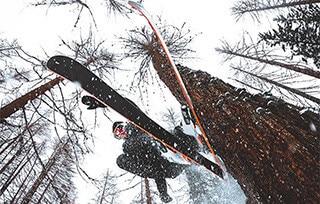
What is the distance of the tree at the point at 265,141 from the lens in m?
1.39

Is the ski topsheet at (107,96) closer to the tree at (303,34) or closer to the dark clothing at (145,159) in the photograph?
the dark clothing at (145,159)

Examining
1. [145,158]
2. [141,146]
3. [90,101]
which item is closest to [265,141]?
[90,101]

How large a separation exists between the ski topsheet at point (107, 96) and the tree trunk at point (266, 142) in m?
0.48

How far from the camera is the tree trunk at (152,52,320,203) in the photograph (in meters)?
1.38

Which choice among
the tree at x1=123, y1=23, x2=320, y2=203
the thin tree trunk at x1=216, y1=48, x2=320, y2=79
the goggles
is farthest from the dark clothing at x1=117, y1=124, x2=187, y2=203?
the thin tree trunk at x1=216, y1=48, x2=320, y2=79

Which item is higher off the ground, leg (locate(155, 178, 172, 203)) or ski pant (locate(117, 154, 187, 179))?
ski pant (locate(117, 154, 187, 179))

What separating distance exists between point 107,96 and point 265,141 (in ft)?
5.34

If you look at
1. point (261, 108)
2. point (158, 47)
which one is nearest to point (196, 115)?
point (261, 108)

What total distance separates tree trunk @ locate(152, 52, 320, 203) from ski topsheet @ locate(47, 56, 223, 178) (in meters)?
0.48

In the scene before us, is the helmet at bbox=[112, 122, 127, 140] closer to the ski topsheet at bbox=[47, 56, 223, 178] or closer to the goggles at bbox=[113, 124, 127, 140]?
the goggles at bbox=[113, 124, 127, 140]

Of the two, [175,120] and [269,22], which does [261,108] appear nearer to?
[269,22]

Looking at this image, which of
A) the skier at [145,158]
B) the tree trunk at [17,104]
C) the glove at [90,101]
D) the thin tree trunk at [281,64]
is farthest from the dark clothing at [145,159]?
the thin tree trunk at [281,64]

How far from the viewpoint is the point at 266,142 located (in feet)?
5.68

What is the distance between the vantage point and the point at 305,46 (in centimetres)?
523
